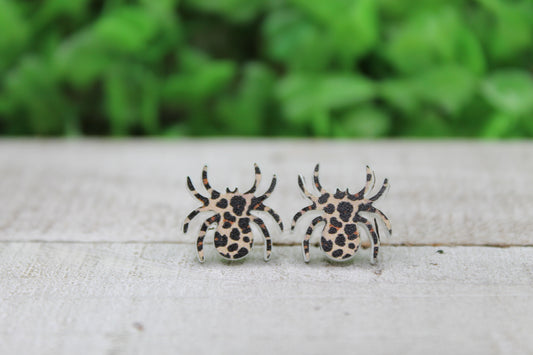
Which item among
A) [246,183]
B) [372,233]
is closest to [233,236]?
[372,233]

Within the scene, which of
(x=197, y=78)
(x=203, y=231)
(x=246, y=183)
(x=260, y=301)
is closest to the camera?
(x=260, y=301)

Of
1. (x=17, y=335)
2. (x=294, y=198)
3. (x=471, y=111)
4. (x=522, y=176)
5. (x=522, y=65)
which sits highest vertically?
(x=522, y=65)

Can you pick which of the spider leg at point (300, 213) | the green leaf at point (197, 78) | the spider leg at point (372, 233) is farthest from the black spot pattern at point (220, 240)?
the green leaf at point (197, 78)

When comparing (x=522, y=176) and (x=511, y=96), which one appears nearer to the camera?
(x=522, y=176)

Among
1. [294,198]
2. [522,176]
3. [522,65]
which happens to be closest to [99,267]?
[294,198]

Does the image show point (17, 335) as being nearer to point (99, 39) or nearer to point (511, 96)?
point (99, 39)

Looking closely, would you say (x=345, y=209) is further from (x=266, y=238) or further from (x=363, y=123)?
(x=363, y=123)
